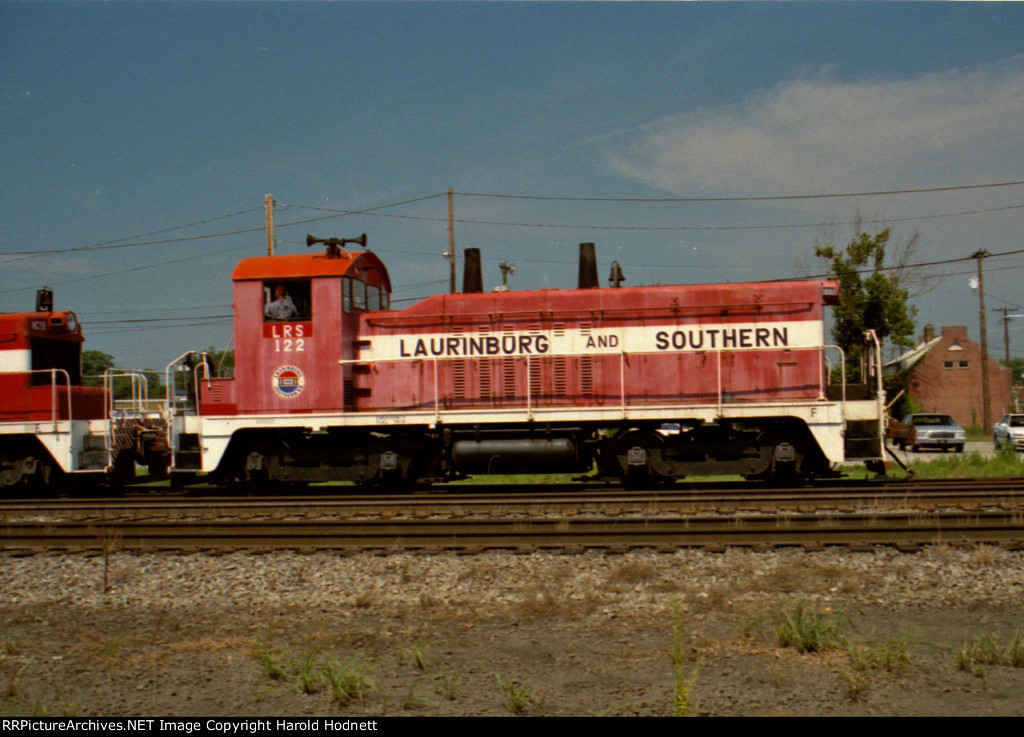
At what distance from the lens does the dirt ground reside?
434cm

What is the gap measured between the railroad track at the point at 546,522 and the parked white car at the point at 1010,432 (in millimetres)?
15289

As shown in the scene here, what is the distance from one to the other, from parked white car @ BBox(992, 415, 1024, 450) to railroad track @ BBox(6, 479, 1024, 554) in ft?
50.2

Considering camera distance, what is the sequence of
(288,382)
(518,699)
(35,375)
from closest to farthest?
(518,699), (288,382), (35,375)

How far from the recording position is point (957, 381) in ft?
196

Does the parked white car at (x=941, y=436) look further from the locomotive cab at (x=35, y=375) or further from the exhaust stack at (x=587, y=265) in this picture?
the locomotive cab at (x=35, y=375)

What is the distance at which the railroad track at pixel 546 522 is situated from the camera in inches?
317

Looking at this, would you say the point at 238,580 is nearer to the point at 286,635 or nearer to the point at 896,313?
the point at 286,635

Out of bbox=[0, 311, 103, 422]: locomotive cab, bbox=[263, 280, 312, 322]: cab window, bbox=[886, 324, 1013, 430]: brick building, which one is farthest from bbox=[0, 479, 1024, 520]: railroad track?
bbox=[886, 324, 1013, 430]: brick building

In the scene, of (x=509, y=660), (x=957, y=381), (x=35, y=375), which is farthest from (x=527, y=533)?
(x=957, y=381)

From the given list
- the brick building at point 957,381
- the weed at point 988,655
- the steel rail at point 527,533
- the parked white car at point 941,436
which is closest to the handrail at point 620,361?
the steel rail at point 527,533

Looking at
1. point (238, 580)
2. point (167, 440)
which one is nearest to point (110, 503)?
point (167, 440)

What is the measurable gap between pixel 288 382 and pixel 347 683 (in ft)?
28.5

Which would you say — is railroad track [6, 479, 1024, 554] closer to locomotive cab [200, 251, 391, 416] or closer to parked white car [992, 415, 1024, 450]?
locomotive cab [200, 251, 391, 416]

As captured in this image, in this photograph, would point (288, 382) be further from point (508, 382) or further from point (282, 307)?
point (508, 382)
